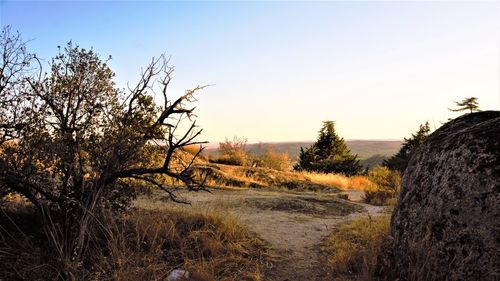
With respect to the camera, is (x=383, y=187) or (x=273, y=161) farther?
(x=273, y=161)

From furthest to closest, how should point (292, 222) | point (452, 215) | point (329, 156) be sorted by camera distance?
point (329, 156)
point (292, 222)
point (452, 215)

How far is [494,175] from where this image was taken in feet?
10.6

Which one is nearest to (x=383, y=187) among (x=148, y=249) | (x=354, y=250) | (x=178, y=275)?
(x=354, y=250)

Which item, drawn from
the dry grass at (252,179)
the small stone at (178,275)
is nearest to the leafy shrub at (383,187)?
the dry grass at (252,179)

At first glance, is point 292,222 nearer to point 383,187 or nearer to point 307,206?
point 307,206

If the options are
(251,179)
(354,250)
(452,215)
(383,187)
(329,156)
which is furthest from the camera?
(329,156)

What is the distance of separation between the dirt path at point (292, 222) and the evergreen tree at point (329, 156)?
Answer: 1639cm

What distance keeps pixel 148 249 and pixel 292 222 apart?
296 centimetres

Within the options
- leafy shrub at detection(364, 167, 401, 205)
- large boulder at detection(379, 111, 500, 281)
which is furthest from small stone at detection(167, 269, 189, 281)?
leafy shrub at detection(364, 167, 401, 205)

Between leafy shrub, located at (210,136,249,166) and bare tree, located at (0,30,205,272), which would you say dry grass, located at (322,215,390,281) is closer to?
bare tree, located at (0,30,205,272)

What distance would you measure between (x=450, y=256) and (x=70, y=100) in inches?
160

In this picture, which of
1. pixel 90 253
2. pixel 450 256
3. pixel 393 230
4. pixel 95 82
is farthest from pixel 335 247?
pixel 95 82

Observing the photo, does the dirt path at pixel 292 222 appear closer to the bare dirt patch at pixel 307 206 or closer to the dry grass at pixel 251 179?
the bare dirt patch at pixel 307 206

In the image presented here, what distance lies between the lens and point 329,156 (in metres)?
26.5
